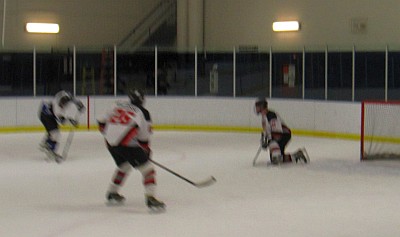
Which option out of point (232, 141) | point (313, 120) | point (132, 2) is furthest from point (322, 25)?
point (132, 2)

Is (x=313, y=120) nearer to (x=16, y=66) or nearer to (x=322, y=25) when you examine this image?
(x=322, y=25)

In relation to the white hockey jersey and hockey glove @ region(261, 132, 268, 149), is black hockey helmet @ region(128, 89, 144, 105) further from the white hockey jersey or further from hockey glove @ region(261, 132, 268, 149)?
hockey glove @ region(261, 132, 268, 149)

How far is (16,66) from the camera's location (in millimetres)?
16328

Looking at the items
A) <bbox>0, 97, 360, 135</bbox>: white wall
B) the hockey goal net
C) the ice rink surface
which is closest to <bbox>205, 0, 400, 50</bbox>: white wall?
<bbox>0, 97, 360, 135</bbox>: white wall

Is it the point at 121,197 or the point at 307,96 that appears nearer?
the point at 121,197

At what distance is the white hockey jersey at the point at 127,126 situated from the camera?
293 inches

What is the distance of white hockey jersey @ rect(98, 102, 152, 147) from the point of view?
24.4 ft

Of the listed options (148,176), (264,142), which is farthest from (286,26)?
(148,176)

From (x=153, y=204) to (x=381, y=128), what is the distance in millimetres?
5886

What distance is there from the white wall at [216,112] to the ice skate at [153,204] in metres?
7.59

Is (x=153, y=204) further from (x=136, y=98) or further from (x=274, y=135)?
(x=274, y=135)

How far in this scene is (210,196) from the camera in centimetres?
840

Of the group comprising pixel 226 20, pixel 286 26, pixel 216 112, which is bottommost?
pixel 216 112

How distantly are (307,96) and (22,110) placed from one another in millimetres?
5513
